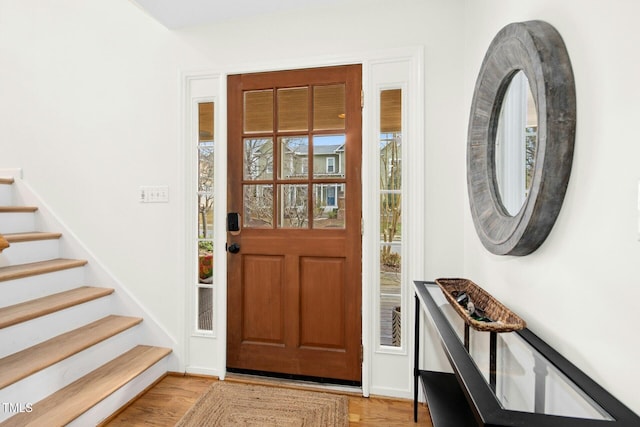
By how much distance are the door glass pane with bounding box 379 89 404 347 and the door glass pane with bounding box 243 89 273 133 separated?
29.8 inches

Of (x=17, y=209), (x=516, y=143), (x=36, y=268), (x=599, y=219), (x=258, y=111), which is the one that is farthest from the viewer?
(x=17, y=209)

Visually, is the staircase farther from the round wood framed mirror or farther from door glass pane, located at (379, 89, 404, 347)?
the round wood framed mirror

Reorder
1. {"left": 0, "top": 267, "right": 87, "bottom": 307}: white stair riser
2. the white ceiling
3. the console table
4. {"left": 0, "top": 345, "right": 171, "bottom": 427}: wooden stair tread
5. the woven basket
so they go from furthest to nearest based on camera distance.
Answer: the white ceiling
{"left": 0, "top": 267, "right": 87, "bottom": 307}: white stair riser
{"left": 0, "top": 345, "right": 171, "bottom": 427}: wooden stair tread
the woven basket
the console table

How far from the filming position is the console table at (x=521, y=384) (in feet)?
2.13

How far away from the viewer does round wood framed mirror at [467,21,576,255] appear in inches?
35.2

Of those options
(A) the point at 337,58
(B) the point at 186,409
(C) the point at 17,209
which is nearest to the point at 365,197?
(A) the point at 337,58

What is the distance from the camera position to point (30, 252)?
2.29m

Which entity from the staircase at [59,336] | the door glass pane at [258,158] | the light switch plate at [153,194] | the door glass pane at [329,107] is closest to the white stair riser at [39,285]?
the staircase at [59,336]

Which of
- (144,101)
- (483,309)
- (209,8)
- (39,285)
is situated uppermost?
(209,8)

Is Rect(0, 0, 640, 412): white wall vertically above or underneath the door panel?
above

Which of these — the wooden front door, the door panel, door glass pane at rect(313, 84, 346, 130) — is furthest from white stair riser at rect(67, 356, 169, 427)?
→ door glass pane at rect(313, 84, 346, 130)

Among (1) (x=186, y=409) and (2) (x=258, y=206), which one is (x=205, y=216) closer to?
(2) (x=258, y=206)

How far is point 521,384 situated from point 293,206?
160 centimetres

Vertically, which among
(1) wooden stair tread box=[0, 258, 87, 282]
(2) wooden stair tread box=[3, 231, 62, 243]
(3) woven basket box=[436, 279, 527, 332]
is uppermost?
(2) wooden stair tread box=[3, 231, 62, 243]
